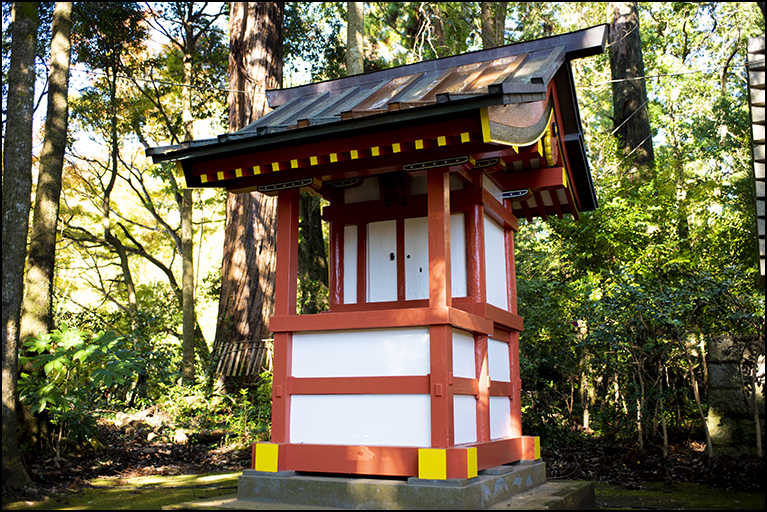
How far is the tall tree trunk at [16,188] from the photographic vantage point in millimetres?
5270

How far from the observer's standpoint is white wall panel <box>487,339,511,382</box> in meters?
5.22

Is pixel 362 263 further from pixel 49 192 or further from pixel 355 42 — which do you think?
pixel 355 42

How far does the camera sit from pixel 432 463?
410cm

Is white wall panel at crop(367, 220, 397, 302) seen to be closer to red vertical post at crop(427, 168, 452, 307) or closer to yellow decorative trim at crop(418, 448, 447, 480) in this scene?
red vertical post at crop(427, 168, 452, 307)

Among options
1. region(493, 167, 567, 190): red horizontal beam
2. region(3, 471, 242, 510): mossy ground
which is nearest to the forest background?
region(3, 471, 242, 510): mossy ground

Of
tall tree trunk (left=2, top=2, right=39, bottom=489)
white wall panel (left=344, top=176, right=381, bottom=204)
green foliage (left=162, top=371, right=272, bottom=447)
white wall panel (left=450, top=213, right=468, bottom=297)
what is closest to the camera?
white wall panel (left=450, top=213, right=468, bottom=297)

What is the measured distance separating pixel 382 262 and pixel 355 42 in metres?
6.75

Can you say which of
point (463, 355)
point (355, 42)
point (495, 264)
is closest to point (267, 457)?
point (463, 355)

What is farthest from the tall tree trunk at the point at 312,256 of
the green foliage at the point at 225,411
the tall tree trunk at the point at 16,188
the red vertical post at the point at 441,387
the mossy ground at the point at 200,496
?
the red vertical post at the point at 441,387

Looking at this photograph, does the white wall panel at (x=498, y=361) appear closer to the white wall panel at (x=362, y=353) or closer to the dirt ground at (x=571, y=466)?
the white wall panel at (x=362, y=353)

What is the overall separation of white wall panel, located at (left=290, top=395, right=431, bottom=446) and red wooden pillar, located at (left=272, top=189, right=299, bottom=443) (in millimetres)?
87

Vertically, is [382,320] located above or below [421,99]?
below

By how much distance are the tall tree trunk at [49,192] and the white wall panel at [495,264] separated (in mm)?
4986

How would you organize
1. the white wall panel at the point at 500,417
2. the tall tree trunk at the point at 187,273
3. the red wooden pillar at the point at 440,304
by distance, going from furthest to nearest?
the tall tree trunk at the point at 187,273 < the white wall panel at the point at 500,417 < the red wooden pillar at the point at 440,304
